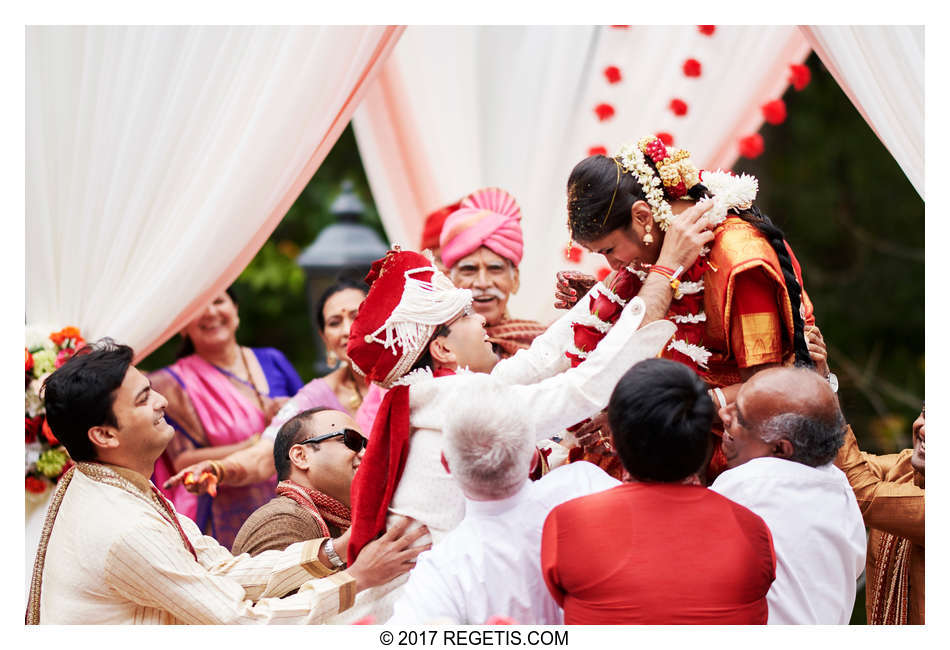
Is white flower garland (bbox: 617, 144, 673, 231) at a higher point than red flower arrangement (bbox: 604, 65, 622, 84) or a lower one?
lower

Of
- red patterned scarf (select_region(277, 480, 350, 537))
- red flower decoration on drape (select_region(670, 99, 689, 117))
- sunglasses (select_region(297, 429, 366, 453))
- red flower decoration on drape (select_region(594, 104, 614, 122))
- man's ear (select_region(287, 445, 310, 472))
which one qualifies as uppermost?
red flower decoration on drape (select_region(594, 104, 614, 122))

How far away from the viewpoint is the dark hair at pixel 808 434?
2.43 m

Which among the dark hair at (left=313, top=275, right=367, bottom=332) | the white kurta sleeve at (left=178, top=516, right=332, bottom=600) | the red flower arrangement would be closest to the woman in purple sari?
the dark hair at (left=313, top=275, right=367, bottom=332)

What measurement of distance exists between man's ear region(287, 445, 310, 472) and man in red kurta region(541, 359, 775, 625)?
1.20m

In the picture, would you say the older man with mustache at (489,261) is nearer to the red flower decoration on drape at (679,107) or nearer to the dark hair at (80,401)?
the red flower decoration on drape at (679,107)

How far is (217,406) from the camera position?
183 inches

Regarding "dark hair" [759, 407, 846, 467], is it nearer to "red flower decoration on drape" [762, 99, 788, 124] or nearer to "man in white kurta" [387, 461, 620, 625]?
"man in white kurta" [387, 461, 620, 625]

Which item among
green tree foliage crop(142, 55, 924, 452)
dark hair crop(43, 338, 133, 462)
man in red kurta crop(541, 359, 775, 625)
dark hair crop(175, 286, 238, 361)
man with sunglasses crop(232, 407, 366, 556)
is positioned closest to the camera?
man in red kurta crop(541, 359, 775, 625)

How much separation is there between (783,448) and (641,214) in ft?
2.62

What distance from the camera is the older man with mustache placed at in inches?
160

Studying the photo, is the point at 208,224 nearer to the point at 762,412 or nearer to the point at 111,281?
the point at 111,281

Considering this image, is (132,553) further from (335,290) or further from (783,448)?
(335,290)

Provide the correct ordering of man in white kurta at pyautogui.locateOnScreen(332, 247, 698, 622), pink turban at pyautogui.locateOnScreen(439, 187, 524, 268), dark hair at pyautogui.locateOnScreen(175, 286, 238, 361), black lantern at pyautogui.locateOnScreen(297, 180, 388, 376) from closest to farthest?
man in white kurta at pyautogui.locateOnScreen(332, 247, 698, 622) → pink turban at pyautogui.locateOnScreen(439, 187, 524, 268) → dark hair at pyautogui.locateOnScreen(175, 286, 238, 361) → black lantern at pyautogui.locateOnScreen(297, 180, 388, 376)

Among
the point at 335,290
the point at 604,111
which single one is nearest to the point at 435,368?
the point at 335,290
